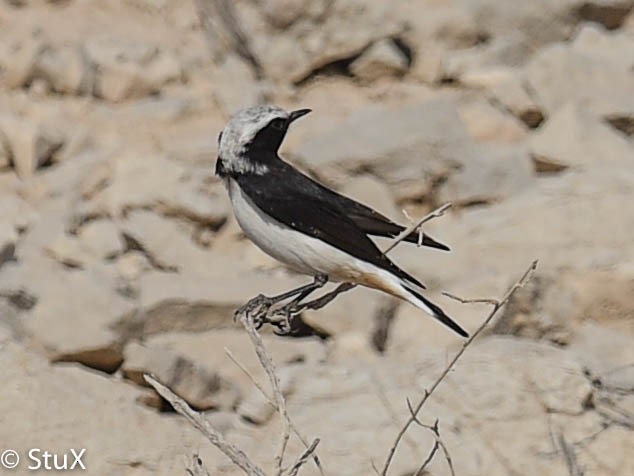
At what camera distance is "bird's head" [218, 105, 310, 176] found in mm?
5484

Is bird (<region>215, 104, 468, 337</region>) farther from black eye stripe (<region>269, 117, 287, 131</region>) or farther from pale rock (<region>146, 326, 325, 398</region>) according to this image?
pale rock (<region>146, 326, 325, 398</region>)

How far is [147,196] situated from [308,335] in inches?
64.7

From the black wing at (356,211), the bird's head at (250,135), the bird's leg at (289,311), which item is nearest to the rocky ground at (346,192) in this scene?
the bird's leg at (289,311)

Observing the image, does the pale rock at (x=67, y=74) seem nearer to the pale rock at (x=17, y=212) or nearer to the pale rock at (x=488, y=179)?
the pale rock at (x=17, y=212)

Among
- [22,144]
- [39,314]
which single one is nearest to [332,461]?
[39,314]

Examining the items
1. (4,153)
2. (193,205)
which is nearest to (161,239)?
(193,205)

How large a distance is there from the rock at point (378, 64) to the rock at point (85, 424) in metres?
5.28

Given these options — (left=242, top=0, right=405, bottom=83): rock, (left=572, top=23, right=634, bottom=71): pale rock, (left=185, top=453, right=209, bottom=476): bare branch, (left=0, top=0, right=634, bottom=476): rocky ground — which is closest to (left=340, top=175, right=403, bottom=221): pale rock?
(left=0, top=0, right=634, bottom=476): rocky ground

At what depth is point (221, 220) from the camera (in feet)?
30.4

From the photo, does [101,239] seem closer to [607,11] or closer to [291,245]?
[291,245]

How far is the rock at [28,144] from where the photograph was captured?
385 inches

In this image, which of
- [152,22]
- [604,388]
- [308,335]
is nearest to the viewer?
[604,388]

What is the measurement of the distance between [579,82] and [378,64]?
1.35 meters

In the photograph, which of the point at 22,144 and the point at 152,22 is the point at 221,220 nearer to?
the point at 22,144
